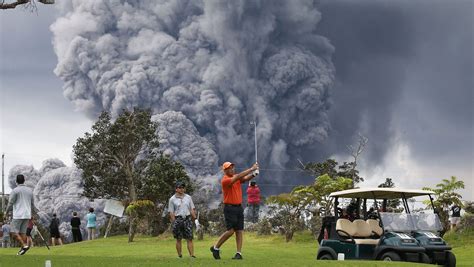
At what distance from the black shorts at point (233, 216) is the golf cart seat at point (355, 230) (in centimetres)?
269

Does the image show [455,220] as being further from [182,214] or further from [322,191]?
[182,214]

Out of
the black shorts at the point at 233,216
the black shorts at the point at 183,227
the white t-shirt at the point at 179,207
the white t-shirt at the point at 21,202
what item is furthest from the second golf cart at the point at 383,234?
the white t-shirt at the point at 21,202

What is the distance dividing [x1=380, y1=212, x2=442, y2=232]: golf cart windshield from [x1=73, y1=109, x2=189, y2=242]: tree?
3260 centimetres

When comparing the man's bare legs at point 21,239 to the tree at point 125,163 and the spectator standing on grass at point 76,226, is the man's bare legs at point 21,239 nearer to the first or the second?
the spectator standing on grass at point 76,226

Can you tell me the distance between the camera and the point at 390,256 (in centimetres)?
1588

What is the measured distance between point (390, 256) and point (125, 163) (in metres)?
40.0

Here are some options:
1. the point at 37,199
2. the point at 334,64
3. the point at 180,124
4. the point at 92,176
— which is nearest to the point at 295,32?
the point at 334,64

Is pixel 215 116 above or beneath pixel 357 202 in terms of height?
above

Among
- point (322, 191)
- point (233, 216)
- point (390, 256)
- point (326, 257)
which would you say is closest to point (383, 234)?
point (390, 256)

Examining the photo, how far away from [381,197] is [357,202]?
0.59 metres

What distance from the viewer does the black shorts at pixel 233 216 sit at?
15.5 metres

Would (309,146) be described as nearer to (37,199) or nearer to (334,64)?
(334,64)

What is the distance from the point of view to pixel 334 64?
169 meters

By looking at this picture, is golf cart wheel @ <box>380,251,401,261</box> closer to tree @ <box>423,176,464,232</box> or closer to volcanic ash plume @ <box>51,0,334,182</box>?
tree @ <box>423,176,464,232</box>
